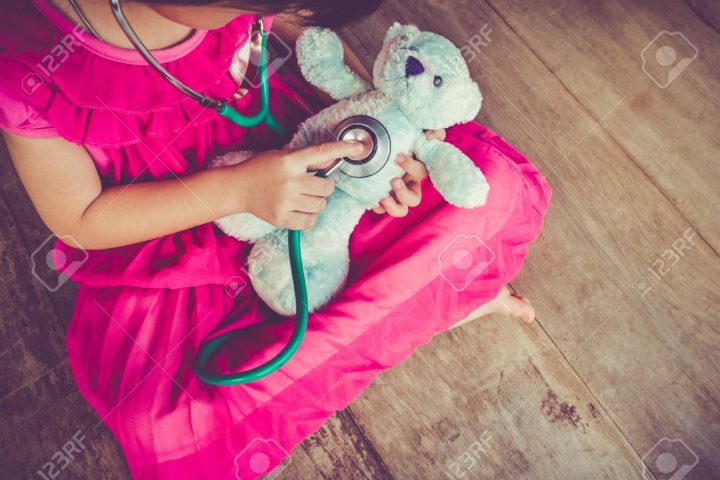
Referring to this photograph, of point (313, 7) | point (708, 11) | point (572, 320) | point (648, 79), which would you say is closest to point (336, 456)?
point (572, 320)

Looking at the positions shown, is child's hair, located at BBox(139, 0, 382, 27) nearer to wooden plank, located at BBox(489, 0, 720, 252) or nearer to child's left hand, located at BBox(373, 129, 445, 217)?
child's left hand, located at BBox(373, 129, 445, 217)

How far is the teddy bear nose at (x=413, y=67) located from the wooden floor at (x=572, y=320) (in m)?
→ 0.38

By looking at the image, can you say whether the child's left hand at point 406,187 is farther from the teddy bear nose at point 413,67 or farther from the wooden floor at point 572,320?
the wooden floor at point 572,320

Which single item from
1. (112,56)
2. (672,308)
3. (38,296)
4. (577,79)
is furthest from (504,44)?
(38,296)

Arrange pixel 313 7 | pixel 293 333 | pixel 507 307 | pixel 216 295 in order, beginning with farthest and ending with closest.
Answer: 1. pixel 507 307
2. pixel 216 295
3. pixel 293 333
4. pixel 313 7

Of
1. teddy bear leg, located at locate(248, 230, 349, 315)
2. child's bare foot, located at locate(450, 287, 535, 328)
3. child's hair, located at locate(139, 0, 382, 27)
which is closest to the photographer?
child's hair, located at locate(139, 0, 382, 27)

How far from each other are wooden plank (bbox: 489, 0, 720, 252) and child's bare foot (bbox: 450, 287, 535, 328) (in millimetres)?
289

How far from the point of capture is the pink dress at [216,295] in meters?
0.57

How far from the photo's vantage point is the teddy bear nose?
51 cm

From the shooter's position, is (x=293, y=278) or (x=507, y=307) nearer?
(x=293, y=278)

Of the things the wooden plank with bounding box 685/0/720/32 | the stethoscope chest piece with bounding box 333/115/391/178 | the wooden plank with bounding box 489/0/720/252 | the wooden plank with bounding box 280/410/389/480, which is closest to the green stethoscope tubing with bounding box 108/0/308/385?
the stethoscope chest piece with bounding box 333/115/391/178

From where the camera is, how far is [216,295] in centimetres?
64

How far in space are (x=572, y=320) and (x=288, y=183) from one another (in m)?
0.55

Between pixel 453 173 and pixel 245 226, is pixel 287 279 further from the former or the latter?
pixel 453 173
